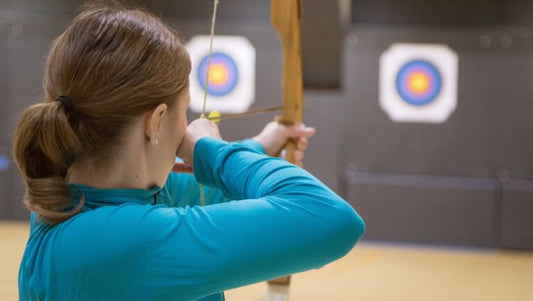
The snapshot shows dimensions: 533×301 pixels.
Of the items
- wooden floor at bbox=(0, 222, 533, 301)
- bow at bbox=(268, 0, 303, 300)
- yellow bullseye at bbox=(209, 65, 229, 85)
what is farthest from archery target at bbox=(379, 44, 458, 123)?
bow at bbox=(268, 0, 303, 300)

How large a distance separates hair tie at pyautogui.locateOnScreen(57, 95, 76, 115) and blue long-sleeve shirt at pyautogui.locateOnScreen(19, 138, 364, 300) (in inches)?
4.2

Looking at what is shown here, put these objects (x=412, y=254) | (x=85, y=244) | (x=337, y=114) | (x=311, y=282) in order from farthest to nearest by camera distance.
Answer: (x=337, y=114)
(x=412, y=254)
(x=311, y=282)
(x=85, y=244)

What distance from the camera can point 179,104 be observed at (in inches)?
26.8

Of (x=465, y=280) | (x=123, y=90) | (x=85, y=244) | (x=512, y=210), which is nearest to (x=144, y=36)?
(x=123, y=90)

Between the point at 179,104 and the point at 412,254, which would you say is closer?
the point at 179,104

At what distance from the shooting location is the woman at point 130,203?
593mm

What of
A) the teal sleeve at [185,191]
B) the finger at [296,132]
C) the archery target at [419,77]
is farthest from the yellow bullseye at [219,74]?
the teal sleeve at [185,191]

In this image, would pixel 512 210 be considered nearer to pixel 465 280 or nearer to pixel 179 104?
pixel 465 280

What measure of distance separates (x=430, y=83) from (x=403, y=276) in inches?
45.8

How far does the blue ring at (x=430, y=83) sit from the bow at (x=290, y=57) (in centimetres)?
190

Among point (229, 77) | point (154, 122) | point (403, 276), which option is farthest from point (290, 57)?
point (229, 77)

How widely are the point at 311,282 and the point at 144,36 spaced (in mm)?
1943

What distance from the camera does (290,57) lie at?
4.36 ft

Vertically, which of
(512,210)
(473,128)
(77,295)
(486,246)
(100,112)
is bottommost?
(486,246)
